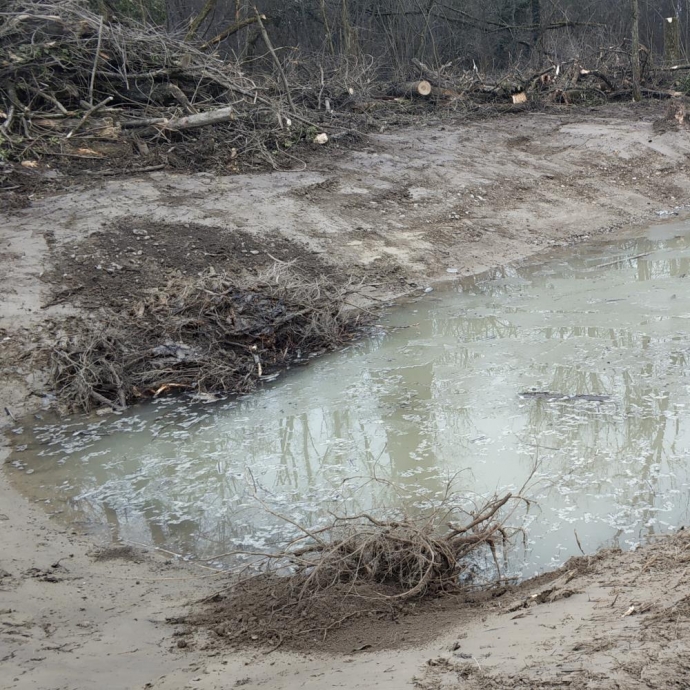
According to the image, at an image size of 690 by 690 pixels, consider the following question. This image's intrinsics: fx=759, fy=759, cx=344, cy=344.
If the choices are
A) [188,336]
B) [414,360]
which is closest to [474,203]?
[414,360]

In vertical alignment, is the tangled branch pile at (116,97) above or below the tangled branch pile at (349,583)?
above

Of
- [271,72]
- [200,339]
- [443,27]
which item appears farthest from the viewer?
[443,27]

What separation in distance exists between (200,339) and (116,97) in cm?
695

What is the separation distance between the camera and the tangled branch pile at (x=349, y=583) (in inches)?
141

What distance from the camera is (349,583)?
3789 mm

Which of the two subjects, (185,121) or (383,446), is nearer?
(383,446)

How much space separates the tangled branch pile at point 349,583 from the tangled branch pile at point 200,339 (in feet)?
10.7

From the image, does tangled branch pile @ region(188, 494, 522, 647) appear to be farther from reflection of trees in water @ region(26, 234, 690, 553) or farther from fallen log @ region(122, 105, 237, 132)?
fallen log @ region(122, 105, 237, 132)

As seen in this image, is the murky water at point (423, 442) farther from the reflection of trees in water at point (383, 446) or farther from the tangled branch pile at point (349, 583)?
the tangled branch pile at point (349, 583)

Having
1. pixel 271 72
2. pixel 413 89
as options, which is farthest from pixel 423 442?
pixel 413 89

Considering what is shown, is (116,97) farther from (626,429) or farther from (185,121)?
(626,429)

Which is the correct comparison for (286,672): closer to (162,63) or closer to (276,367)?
(276,367)

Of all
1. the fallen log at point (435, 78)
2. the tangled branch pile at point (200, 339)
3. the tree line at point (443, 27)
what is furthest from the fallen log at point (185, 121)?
the fallen log at point (435, 78)

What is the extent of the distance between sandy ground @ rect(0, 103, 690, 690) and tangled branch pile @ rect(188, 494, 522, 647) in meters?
0.25
